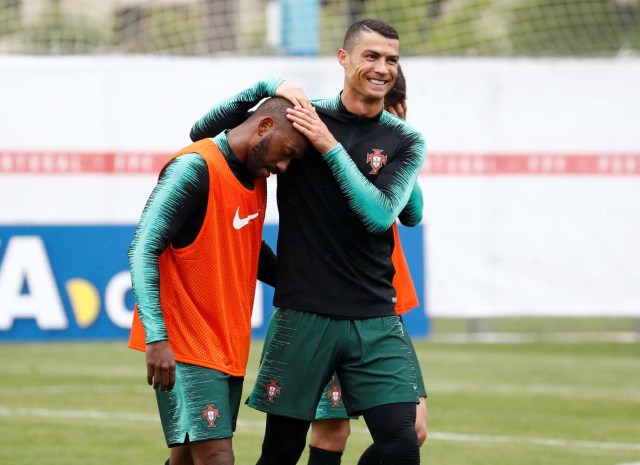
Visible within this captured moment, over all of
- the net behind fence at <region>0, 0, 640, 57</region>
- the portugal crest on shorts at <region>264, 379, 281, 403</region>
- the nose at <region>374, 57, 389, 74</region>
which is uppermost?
the nose at <region>374, 57, 389, 74</region>

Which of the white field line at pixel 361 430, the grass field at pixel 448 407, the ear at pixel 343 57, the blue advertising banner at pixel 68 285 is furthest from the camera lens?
the blue advertising banner at pixel 68 285

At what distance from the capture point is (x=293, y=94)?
571 centimetres

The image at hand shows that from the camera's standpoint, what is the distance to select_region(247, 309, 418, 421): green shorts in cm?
588

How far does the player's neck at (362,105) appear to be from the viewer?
596 cm

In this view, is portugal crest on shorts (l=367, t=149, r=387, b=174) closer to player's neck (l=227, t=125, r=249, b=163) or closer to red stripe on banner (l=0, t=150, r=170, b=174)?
player's neck (l=227, t=125, r=249, b=163)

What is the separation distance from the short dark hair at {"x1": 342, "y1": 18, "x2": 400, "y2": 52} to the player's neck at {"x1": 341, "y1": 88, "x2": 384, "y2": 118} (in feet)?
0.66

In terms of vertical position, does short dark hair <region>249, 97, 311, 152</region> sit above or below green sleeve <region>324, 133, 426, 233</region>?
above

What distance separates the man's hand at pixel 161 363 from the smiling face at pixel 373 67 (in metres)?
1.34

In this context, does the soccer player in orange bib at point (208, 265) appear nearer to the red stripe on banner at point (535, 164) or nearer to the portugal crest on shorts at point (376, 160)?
the portugal crest on shorts at point (376, 160)

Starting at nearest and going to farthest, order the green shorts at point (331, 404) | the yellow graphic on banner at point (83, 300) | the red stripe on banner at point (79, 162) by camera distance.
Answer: the green shorts at point (331, 404), the yellow graphic on banner at point (83, 300), the red stripe on banner at point (79, 162)

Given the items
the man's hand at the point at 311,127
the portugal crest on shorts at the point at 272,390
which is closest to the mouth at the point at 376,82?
the man's hand at the point at 311,127

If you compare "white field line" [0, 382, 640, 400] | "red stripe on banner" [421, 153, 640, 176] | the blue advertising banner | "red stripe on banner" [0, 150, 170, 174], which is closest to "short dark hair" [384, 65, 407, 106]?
"white field line" [0, 382, 640, 400]

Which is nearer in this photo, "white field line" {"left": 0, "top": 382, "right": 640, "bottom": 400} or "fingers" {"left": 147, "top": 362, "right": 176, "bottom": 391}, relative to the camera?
"fingers" {"left": 147, "top": 362, "right": 176, "bottom": 391}

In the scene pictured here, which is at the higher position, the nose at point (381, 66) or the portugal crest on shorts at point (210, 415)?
the nose at point (381, 66)
